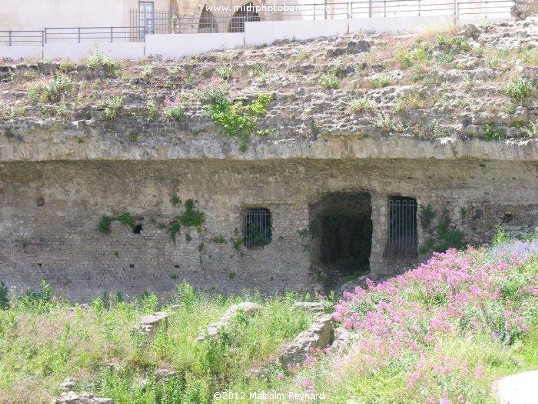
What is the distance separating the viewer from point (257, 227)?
2219cm

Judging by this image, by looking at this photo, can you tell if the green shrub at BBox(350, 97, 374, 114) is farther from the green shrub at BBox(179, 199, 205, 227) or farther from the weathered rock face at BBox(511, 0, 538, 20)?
the weathered rock face at BBox(511, 0, 538, 20)

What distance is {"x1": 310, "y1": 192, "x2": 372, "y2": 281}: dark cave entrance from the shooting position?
2212cm

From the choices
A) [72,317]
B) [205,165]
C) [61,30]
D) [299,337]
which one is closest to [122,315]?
[72,317]

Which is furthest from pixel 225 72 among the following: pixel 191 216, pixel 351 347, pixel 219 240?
pixel 351 347

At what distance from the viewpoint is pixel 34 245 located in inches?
901

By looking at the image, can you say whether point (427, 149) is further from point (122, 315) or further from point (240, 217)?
point (122, 315)

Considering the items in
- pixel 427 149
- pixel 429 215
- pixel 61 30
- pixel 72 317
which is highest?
pixel 61 30

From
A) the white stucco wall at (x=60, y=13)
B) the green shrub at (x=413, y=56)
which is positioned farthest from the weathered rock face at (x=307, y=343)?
the white stucco wall at (x=60, y=13)

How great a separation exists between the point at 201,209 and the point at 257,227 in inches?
54.6

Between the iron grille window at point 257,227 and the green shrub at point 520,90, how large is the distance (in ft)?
20.8

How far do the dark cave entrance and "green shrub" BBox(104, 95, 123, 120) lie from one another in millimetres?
4982

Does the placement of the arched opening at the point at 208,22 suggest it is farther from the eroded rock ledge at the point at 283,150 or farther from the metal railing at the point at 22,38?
the eroded rock ledge at the point at 283,150

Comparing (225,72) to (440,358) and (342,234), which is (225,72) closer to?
(342,234)

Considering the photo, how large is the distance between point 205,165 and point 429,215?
5230mm
